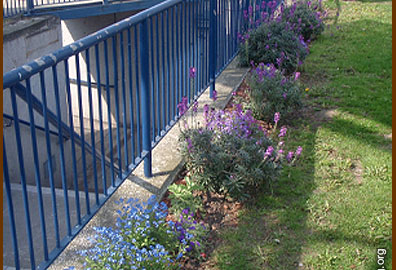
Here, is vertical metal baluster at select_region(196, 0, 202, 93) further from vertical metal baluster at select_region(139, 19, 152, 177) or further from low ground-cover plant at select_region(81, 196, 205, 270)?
low ground-cover plant at select_region(81, 196, 205, 270)

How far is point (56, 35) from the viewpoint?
27.0ft

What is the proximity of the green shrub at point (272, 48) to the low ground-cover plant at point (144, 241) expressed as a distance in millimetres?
3900

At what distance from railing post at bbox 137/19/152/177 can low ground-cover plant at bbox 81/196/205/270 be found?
0.54m

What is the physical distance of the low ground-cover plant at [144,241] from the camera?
9.10 ft

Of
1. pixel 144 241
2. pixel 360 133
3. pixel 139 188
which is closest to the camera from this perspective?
pixel 144 241

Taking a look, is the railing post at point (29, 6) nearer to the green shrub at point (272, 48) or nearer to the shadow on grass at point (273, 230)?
the green shrub at point (272, 48)

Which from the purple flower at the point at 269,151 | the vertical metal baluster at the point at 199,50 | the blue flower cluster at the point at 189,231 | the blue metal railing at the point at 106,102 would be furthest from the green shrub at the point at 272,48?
the blue flower cluster at the point at 189,231

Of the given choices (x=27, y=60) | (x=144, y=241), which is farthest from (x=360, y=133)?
(x=27, y=60)

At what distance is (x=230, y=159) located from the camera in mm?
3928

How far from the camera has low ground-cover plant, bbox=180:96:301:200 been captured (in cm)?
385

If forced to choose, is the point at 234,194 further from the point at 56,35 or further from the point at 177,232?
the point at 56,35

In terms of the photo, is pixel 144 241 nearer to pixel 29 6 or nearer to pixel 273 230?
pixel 273 230

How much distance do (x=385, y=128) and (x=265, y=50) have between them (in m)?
2.33

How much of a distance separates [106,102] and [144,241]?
8.81ft
